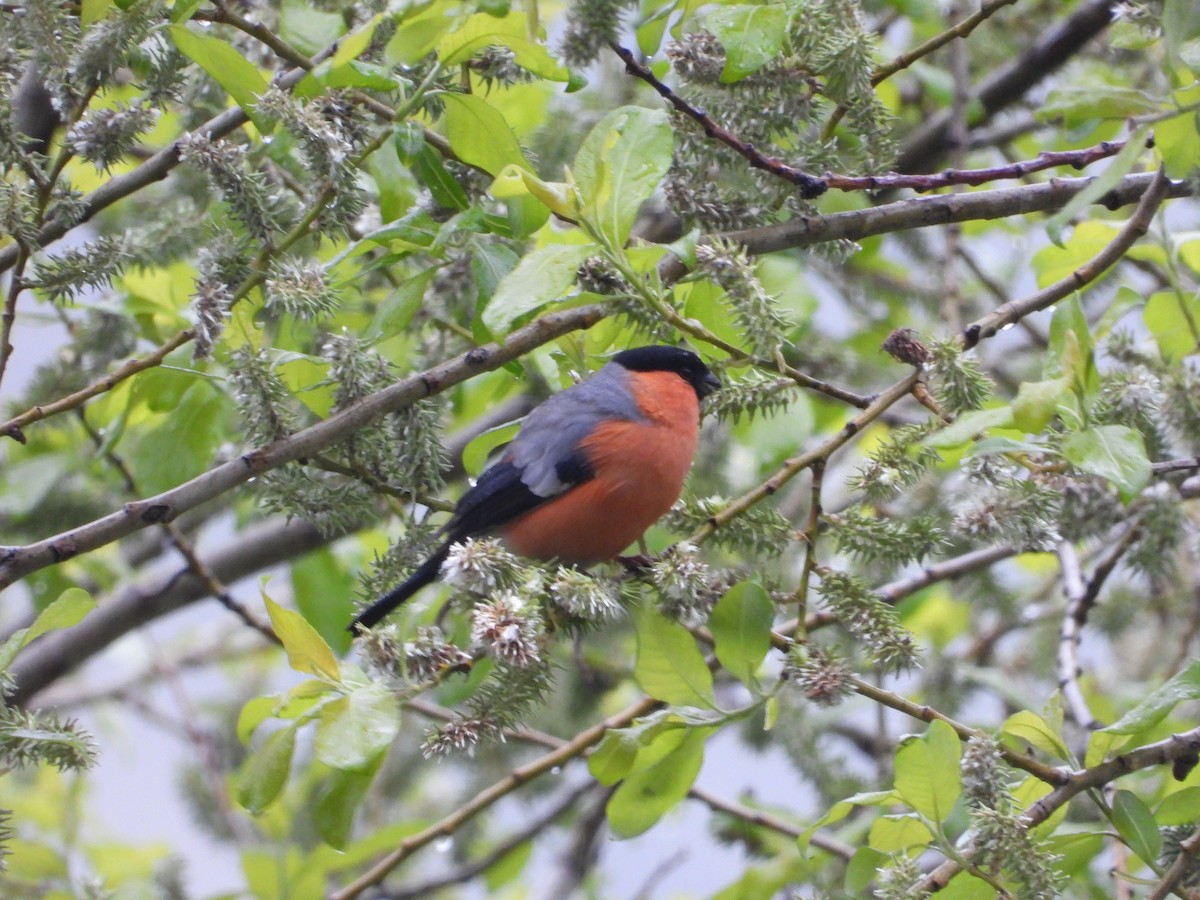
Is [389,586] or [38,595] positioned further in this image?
[38,595]

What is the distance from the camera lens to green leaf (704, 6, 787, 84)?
1.99m

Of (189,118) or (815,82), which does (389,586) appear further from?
(189,118)

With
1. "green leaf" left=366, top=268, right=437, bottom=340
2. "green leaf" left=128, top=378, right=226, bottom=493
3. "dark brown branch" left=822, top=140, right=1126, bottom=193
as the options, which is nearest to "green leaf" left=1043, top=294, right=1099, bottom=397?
"dark brown branch" left=822, top=140, right=1126, bottom=193

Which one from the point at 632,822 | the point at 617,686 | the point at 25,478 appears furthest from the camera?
the point at 617,686

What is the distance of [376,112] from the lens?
2193 millimetres

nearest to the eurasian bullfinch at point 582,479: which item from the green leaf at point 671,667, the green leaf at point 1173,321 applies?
the green leaf at point 671,667

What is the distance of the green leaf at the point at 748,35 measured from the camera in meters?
1.99

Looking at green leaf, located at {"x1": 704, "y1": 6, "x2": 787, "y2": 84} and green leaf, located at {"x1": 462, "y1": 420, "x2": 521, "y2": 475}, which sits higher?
green leaf, located at {"x1": 704, "y1": 6, "x2": 787, "y2": 84}

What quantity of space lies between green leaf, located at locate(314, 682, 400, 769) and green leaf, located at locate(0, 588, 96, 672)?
1.56ft

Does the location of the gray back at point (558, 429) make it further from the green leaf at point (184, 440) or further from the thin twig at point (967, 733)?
the thin twig at point (967, 733)

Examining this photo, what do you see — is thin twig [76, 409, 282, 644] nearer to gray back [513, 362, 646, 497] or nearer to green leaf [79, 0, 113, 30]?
gray back [513, 362, 646, 497]

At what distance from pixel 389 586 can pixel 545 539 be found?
1.72 feet

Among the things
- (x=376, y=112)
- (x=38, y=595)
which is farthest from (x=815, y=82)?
(x=38, y=595)

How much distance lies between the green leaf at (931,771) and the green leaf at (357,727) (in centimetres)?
76
